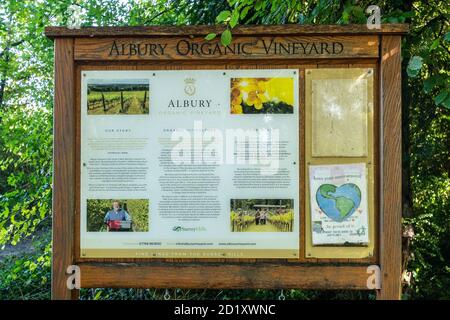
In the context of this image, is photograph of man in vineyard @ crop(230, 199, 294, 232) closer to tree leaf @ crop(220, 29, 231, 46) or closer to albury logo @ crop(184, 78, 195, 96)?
albury logo @ crop(184, 78, 195, 96)

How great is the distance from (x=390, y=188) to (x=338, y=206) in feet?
0.95

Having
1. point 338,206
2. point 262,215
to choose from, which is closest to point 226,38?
point 262,215

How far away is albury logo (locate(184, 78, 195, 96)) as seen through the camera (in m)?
2.97

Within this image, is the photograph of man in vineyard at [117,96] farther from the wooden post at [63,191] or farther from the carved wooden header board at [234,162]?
the wooden post at [63,191]

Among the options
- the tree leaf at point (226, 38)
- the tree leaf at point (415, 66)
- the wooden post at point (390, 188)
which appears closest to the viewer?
the tree leaf at point (226, 38)

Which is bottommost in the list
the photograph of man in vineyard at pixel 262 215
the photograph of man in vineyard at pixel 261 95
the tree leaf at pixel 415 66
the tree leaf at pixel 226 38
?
the photograph of man in vineyard at pixel 262 215

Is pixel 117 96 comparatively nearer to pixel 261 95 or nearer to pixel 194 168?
pixel 194 168

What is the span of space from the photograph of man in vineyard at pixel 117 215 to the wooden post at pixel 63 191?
11 cm

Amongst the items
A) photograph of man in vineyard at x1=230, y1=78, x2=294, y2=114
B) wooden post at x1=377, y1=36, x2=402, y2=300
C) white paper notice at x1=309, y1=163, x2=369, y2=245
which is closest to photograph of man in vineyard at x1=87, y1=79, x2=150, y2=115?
photograph of man in vineyard at x1=230, y1=78, x2=294, y2=114

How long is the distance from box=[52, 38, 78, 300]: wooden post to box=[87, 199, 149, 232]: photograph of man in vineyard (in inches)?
4.5

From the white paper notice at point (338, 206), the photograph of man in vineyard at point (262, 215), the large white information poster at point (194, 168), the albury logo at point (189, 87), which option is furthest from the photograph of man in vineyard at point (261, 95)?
the photograph of man in vineyard at point (262, 215)

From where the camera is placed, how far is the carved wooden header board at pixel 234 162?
9.59 ft

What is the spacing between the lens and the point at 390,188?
289 centimetres
